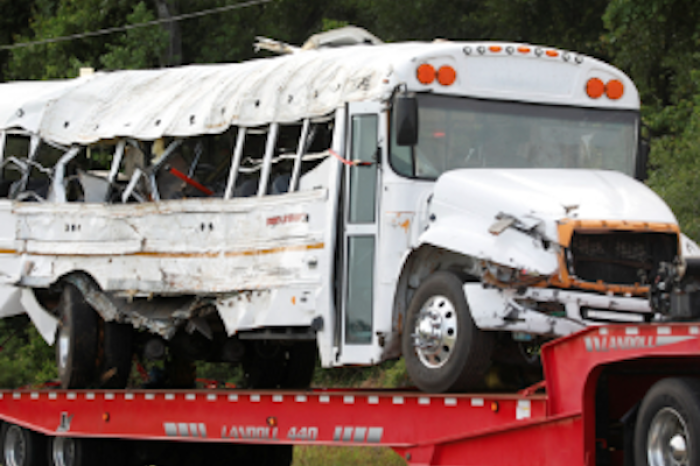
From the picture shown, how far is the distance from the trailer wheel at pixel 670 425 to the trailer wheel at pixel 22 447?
716 cm

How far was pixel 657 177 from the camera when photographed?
1711 centimetres

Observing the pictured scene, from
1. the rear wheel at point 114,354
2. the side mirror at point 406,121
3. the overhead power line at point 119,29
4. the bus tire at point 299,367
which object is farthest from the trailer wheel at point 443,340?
the overhead power line at point 119,29

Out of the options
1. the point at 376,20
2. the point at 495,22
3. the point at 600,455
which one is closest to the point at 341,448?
the point at 600,455

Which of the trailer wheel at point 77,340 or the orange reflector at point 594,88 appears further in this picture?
the trailer wheel at point 77,340

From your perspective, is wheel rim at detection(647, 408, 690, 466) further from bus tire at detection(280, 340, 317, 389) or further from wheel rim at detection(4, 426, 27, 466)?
wheel rim at detection(4, 426, 27, 466)

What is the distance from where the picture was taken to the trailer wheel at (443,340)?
8.09 m

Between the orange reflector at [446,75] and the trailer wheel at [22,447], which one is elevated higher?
the orange reflector at [446,75]

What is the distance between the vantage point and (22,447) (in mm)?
12164

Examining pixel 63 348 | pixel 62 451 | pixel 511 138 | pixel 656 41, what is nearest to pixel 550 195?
pixel 511 138

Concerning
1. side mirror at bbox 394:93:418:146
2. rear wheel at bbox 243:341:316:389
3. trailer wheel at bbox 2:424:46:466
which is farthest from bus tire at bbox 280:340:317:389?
side mirror at bbox 394:93:418:146

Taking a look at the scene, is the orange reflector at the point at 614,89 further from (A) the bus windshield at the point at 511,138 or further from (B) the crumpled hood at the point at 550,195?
(B) the crumpled hood at the point at 550,195

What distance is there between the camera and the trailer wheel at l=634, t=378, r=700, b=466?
6.04 m

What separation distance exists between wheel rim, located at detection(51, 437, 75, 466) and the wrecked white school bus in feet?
1.78

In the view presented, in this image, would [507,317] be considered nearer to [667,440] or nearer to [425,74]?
[667,440]
